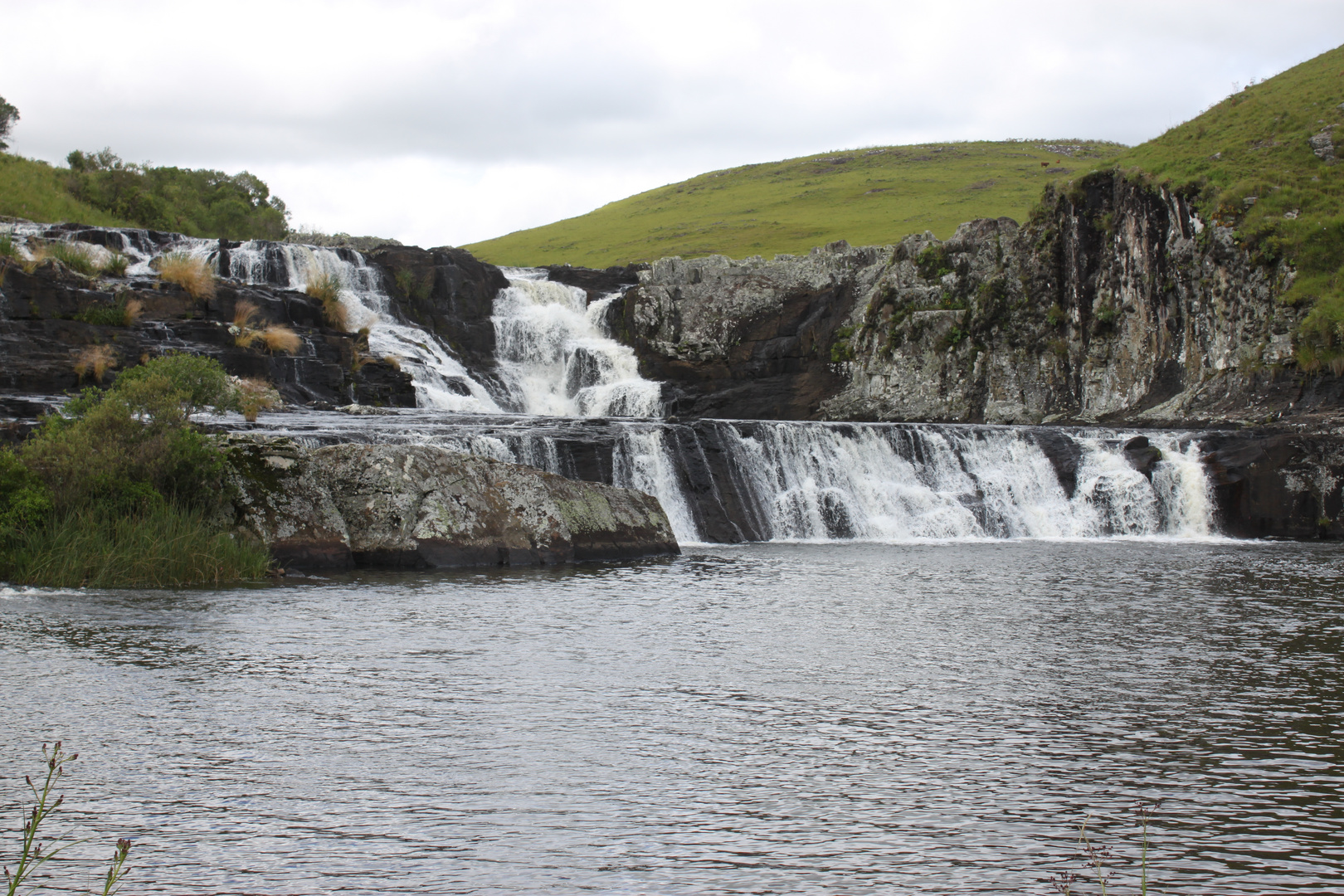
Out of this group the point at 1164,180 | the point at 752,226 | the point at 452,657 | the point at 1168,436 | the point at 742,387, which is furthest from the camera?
the point at 752,226

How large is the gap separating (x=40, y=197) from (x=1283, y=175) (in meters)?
59.1

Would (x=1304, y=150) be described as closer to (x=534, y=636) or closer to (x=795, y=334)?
(x=795, y=334)

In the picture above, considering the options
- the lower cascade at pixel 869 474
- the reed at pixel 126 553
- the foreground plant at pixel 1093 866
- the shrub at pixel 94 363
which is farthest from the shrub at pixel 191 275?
the foreground plant at pixel 1093 866

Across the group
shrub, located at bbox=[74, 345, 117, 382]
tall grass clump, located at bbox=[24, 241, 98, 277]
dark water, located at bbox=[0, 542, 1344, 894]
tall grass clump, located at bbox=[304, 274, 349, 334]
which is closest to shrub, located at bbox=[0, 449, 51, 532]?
dark water, located at bbox=[0, 542, 1344, 894]

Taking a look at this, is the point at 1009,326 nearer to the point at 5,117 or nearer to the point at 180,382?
the point at 180,382

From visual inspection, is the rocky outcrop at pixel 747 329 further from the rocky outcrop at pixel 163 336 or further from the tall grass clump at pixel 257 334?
the tall grass clump at pixel 257 334

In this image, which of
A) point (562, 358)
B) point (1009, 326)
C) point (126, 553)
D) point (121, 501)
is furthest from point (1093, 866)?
point (562, 358)

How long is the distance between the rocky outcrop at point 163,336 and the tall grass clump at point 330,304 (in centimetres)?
47

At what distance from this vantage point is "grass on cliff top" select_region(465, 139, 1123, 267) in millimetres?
84750

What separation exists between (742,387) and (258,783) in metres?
45.5

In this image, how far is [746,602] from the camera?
16.0 meters

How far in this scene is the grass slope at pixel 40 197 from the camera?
52.7 meters

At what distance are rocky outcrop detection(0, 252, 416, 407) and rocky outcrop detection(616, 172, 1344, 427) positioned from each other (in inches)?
681

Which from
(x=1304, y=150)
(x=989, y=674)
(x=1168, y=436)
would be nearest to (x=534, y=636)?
(x=989, y=674)
